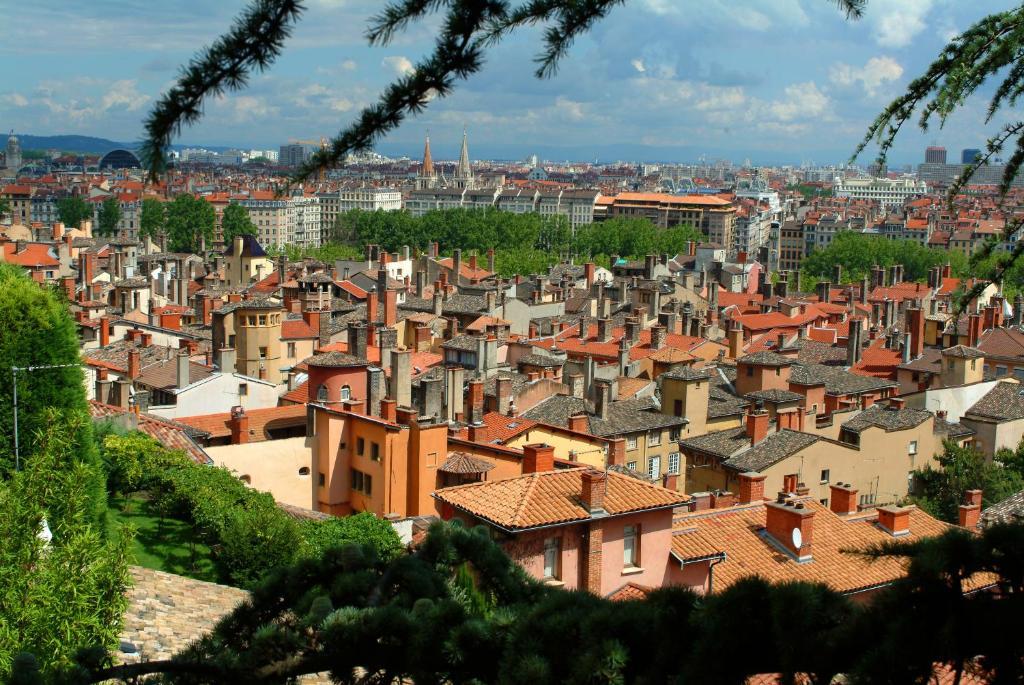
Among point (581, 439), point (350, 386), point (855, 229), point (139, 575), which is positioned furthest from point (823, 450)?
point (855, 229)

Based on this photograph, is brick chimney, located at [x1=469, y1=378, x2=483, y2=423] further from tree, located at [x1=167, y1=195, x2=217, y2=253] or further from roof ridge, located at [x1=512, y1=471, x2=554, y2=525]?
tree, located at [x1=167, y1=195, x2=217, y2=253]

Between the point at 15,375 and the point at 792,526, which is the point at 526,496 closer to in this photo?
the point at 792,526

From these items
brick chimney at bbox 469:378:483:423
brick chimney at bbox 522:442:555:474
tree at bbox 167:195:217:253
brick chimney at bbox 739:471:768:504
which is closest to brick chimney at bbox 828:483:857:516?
brick chimney at bbox 739:471:768:504

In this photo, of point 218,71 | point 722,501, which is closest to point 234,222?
point 722,501

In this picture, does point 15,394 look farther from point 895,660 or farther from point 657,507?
point 895,660

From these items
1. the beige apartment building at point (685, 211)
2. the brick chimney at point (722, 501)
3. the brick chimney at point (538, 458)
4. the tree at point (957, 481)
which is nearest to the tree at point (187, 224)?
the beige apartment building at point (685, 211)

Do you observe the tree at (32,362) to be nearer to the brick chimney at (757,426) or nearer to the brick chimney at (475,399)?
the brick chimney at (475,399)
